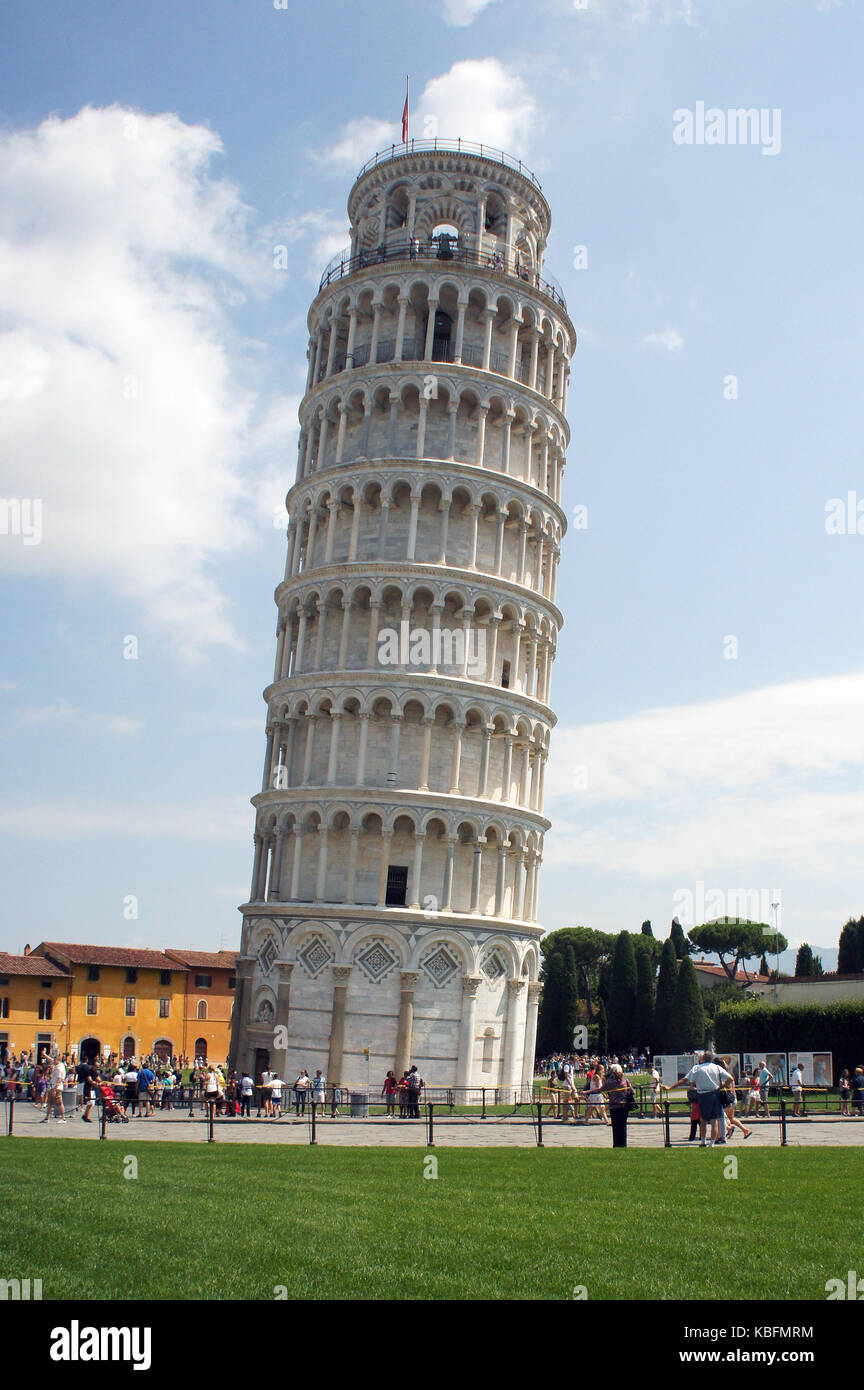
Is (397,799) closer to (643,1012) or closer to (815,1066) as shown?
(815,1066)

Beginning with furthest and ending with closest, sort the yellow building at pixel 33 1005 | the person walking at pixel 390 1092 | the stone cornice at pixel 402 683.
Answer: the yellow building at pixel 33 1005, the stone cornice at pixel 402 683, the person walking at pixel 390 1092

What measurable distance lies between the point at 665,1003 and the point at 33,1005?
48643mm

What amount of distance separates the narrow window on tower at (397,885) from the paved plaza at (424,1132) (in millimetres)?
12478

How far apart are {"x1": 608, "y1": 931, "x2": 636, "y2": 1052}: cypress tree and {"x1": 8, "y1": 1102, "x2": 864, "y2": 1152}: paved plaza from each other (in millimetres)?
59784

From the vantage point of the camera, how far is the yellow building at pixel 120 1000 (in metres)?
86.1

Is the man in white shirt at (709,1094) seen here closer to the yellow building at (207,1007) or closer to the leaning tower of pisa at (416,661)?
the leaning tower of pisa at (416,661)

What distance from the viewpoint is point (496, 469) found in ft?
166

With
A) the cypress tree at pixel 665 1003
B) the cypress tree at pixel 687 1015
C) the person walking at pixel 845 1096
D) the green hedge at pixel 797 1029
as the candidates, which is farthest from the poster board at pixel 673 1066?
the cypress tree at pixel 665 1003

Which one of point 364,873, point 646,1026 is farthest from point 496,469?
point 646,1026

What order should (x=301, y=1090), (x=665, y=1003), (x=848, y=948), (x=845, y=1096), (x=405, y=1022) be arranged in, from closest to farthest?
1. (x=845, y=1096)
2. (x=301, y=1090)
3. (x=405, y=1022)
4. (x=665, y=1003)
5. (x=848, y=948)

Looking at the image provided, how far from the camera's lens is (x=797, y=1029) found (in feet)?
182

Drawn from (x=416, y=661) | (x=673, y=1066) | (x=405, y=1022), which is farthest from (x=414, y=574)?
(x=673, y=1066)

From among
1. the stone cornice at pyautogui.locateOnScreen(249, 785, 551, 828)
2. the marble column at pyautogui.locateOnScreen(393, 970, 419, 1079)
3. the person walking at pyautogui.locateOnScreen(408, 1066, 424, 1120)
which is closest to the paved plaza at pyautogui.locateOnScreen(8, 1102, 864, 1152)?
the person walking at pyautogui.locateOnScreen(408, 1066, 424, 1120)

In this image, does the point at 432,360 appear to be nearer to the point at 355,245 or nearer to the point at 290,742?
the point at 355,245
